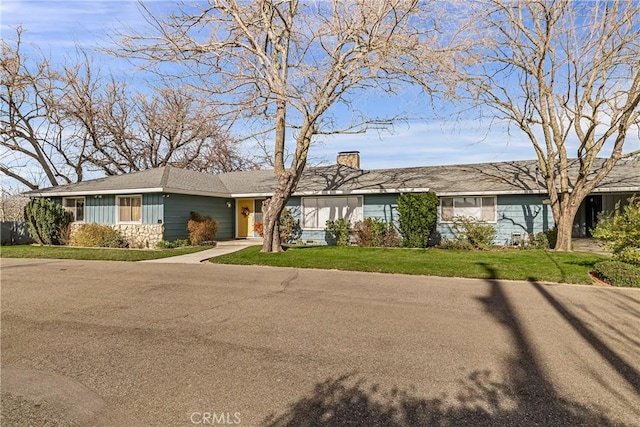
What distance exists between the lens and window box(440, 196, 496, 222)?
53.6 feet

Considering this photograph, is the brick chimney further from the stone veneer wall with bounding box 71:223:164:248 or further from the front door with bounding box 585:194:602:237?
the front door with bounding box 585:194:602:237

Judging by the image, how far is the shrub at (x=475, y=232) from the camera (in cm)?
1534

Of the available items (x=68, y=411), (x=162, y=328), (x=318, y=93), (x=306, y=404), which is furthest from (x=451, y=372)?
(x=318, y=93)

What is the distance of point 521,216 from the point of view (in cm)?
1593

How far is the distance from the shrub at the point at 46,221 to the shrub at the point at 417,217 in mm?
15336

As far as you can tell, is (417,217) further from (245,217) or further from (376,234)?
(245,217)

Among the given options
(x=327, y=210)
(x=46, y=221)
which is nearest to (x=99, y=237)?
(x=46, y=221)

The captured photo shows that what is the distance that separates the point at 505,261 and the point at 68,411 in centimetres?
1087

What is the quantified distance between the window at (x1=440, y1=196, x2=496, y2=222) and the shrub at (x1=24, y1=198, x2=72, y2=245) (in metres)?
17.2

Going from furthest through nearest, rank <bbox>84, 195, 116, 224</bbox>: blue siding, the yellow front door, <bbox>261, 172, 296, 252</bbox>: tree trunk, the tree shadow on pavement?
1. the yellow front door
2. <bbox>84, 195, 116, 224</bbox>: blue siding
3. <bbox>261, 172, 296, 252</bbox>: tree trunk
4. the tree shadow on pavement

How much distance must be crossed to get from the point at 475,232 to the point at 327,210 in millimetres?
6494

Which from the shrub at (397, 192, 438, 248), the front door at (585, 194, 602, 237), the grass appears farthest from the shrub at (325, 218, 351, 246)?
the front door at (585, 194, 602, 237)

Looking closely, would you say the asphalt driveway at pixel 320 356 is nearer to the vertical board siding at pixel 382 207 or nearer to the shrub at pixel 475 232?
the shrub at pixel 475 232

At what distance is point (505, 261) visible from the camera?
11273 mm
